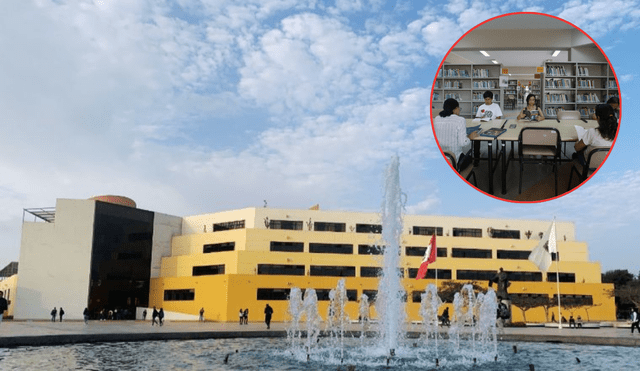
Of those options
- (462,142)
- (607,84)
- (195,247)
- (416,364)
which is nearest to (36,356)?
(416,364)

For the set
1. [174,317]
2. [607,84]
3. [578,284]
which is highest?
[607,84]

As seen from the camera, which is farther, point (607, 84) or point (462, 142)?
point (607, 84)

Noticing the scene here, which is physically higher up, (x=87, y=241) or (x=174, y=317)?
(x=87, y=241)

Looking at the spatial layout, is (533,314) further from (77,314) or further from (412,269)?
(77,314)

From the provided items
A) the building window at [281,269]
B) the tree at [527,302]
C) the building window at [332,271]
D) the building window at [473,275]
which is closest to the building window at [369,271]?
the building window at [332,271]

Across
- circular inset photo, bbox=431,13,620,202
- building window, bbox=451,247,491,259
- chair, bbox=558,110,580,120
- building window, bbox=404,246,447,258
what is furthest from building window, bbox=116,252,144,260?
chair, bbox=558,110,580,120

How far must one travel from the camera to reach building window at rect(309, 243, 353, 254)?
4747 centimetres

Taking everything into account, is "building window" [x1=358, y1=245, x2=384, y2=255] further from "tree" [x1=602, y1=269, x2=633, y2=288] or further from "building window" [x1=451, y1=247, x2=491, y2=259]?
"tree" [x1=602, y1=269, x2=633, y2=288]

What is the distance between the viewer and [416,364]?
14.2 m

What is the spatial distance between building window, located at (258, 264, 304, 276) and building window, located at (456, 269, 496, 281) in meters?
12.9

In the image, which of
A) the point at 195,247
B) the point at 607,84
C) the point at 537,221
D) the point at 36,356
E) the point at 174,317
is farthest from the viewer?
the point at 537,221

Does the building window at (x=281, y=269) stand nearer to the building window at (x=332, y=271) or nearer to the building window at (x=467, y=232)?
the building window at (x=332, y=271)

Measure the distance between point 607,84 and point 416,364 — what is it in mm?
7784

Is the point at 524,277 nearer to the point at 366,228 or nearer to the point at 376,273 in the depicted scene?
the point at 376,273
